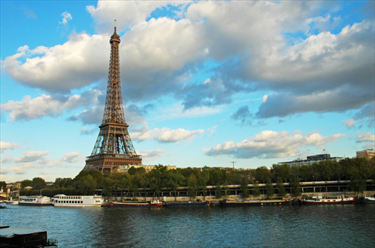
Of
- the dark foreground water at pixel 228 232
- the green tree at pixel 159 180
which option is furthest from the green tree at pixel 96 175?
the dark foreground water at pixel 228 232

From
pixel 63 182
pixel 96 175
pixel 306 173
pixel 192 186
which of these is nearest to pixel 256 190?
pixel 306 173

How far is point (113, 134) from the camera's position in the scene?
153 meters

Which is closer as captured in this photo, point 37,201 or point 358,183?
point 358,183

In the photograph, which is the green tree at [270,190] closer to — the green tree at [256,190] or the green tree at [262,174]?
the green tree at [256,190]

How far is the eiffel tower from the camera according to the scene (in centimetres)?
14612

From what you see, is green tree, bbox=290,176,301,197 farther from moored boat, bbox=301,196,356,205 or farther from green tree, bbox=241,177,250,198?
green tree, bbox=241,177,250,198

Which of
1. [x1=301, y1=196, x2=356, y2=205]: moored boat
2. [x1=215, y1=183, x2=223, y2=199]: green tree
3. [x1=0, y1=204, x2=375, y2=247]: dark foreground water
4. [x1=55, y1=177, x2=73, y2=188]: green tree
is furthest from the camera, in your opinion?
[x1=55, y1=177, x2=73, y2=188]: green tree

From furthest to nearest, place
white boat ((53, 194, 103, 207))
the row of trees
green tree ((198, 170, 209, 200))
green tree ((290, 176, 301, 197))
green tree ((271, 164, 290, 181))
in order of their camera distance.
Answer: green tree ((271, 164, 290, 181)), white boat ((53, 194, 103, 207)), green tree ((198, 170, 209, 200)), the row of trees, green tree ((290, 176, 301, 197))

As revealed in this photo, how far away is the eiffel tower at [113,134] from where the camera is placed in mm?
146125

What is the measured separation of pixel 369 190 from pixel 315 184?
52.9 feet

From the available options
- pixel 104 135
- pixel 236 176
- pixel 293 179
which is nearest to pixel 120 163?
pixel 104 135

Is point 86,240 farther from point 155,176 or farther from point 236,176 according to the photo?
point 236,176

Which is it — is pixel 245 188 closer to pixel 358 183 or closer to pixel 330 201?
pixel 330 201

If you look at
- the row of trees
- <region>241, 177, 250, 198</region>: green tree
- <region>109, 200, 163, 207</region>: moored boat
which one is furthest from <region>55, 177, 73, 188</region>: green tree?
<region>241, 177, 250, 198</region>: green tree
